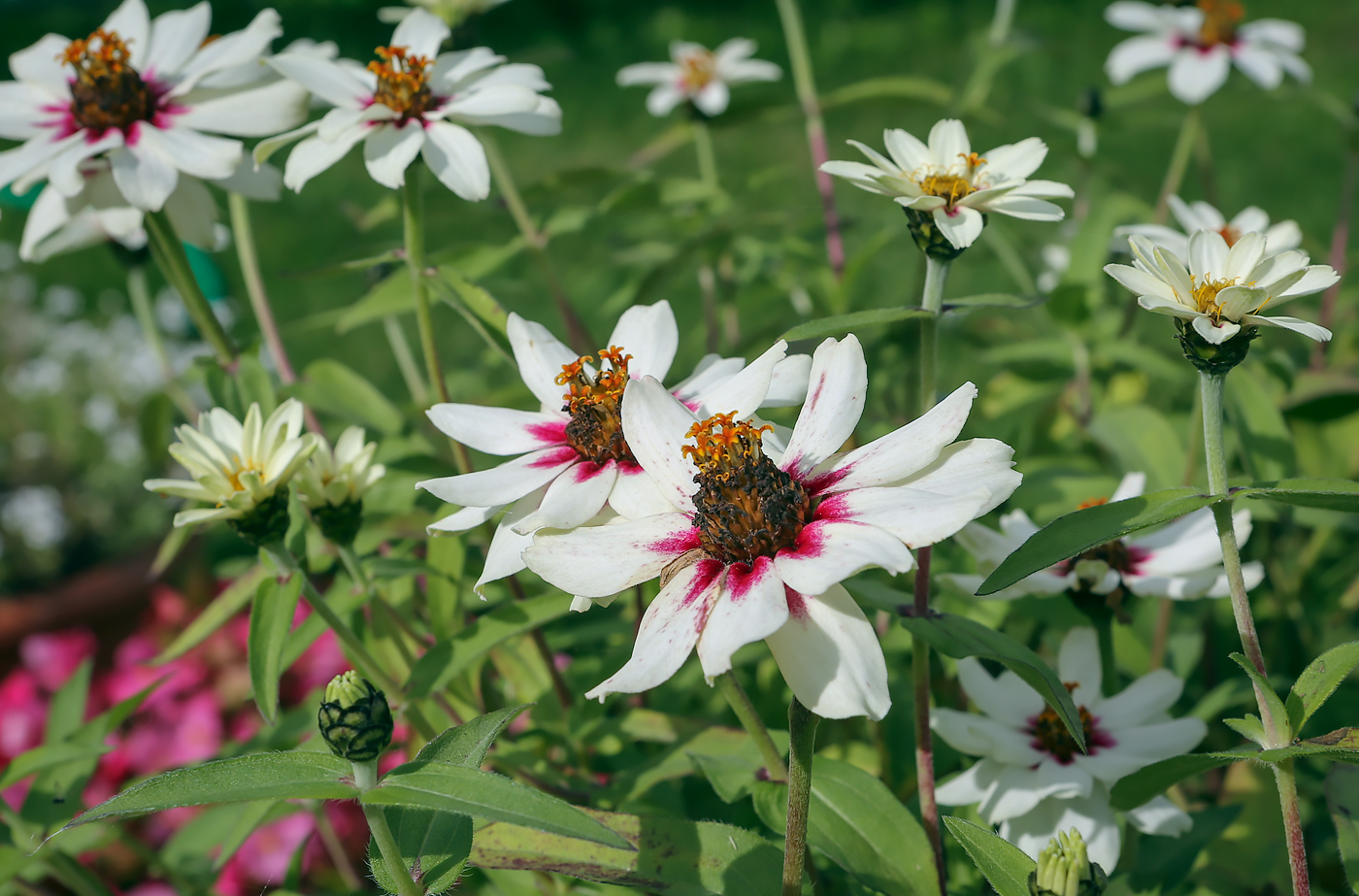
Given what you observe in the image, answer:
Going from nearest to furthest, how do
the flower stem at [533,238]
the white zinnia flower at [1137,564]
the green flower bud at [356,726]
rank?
the green flower bud at [356,726] → the white zinnia flower at [1137,564] → the flower stem at [533,238]

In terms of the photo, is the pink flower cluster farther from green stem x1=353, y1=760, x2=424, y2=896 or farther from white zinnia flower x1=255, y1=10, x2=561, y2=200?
green stem x1=353, y1=760, x2=424, y2=896

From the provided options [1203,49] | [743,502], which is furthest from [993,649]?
[1203,49]

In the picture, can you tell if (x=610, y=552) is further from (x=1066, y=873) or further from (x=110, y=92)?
(x=110, y=92)

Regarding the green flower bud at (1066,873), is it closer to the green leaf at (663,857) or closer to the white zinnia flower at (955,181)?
the green leaf at (663,857)

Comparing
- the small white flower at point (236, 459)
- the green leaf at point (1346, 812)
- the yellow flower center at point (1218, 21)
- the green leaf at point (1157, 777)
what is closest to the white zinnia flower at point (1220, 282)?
the green leaf at point (1157, 777)

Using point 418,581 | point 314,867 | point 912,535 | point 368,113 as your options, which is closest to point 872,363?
point 418,581

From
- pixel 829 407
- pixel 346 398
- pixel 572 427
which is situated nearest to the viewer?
pixel 829 407

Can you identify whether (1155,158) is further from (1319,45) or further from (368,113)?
(368,113)
